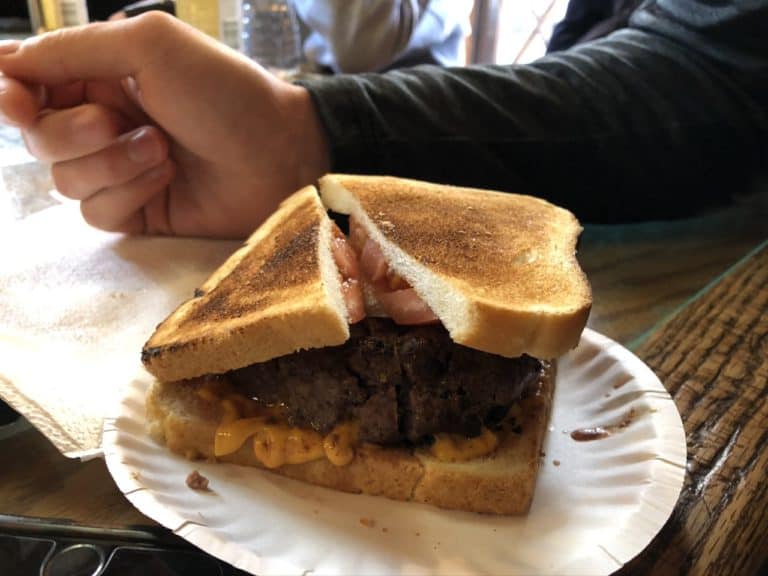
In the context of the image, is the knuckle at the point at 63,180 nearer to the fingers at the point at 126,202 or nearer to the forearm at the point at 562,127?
the fingers at the point at 126,202

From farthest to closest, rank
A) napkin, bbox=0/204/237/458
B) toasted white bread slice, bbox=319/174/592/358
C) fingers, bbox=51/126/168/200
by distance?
fingers, bbox=51/126/168/200
napkin, bbox=0/204/237/458
toasted white bread slice, bbox=319/174/592/358

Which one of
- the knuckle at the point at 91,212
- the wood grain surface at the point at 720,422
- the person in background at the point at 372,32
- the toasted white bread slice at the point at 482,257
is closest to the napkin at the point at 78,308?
the knuckle at the point at 91,212

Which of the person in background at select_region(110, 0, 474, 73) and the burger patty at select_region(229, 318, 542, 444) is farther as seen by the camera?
the person in background at select_region(110, 0, 474, 73)

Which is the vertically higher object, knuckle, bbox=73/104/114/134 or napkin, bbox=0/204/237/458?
knuckle, bbox=73/104/114/134

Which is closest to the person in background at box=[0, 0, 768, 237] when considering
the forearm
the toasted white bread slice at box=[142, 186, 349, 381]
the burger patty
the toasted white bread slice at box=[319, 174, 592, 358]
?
the forearm

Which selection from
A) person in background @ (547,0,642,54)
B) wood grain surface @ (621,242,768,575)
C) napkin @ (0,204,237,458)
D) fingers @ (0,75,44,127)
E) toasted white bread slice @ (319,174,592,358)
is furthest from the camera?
person in background @ (547,0,642,54)

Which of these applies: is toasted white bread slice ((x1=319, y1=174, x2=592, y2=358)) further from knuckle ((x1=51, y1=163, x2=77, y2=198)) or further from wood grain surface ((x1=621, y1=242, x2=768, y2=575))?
knuckle ((x1=51, y1=163, x2=77, y2=198))

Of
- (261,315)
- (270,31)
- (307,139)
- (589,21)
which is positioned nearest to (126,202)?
(307,139)

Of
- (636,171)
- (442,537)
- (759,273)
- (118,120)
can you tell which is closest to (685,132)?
(636,171)

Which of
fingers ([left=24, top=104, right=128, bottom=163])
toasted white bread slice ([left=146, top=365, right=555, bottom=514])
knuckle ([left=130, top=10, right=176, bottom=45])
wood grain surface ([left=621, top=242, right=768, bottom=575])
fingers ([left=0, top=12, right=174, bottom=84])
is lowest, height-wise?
toasted white bread slice ([left=146, top=365, right=555, bottom=514])
